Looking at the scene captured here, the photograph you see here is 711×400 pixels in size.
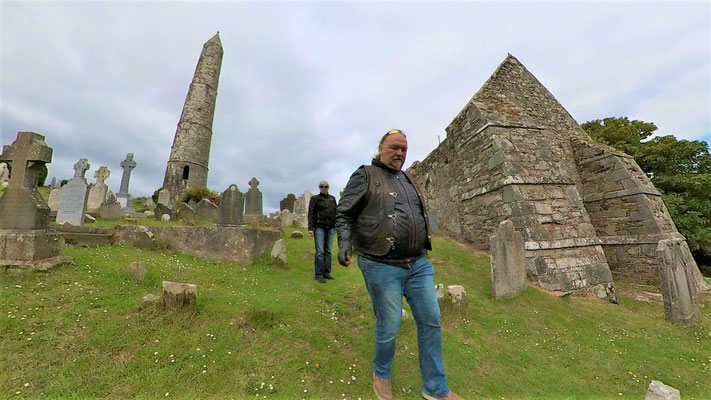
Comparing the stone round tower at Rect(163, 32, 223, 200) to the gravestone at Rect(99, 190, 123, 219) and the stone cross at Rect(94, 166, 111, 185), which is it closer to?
the stone cross at Rect(94, 166, 111, 185)

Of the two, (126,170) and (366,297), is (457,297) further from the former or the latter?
(126,170)

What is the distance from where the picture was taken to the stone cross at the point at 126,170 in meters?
18.7

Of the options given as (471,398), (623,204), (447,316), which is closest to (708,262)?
(623,204)

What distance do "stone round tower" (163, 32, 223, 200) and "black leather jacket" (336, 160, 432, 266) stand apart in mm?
20886

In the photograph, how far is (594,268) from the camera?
6.24 metres

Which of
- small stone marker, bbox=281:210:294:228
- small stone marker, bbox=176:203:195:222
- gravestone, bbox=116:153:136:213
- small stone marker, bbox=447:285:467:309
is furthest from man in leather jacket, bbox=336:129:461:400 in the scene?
gravestone, bbox=116:153:136:213

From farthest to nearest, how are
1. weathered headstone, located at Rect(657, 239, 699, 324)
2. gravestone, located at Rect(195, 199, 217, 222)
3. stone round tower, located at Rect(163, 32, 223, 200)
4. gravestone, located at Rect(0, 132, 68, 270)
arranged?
stone round tower, located at Rect(163, 32, 223, 200), gravestone, located at Rect(195, 199, 217, 222), weathered headstone, located at Rect(657, 239, 699, 324), gravestone, located at Rect(0, 132, 68, 270)

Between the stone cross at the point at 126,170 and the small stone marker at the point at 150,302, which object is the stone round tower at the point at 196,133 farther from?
the small stone marker at the point at 150,302

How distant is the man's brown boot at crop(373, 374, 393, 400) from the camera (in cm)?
236

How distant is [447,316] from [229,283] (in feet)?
11.5

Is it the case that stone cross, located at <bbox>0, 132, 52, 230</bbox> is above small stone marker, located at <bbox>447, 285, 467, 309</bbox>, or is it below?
above

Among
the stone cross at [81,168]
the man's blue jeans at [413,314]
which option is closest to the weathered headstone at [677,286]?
the man's blue jeans at [413,314]

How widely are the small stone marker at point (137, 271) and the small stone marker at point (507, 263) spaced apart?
570 centimetres

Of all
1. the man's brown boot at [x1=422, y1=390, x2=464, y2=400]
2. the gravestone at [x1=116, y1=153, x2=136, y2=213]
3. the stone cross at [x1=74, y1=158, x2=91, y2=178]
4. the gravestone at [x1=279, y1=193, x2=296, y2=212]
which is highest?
the gravestone at [x1=116, y1=153, x2=136, y2=213]
